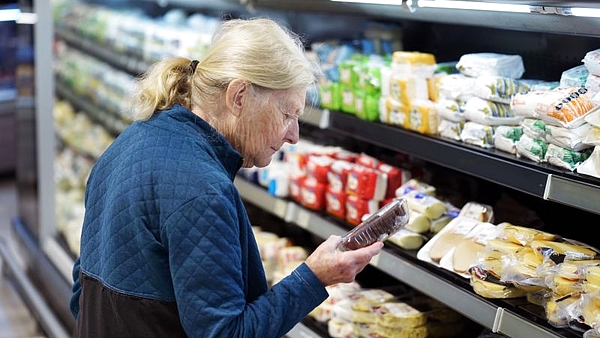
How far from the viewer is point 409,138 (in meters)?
2.52

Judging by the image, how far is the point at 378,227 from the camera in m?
1.99

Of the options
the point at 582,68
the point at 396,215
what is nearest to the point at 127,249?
the point at 396,215

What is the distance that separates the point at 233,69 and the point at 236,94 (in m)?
0.05

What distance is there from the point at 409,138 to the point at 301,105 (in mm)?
687

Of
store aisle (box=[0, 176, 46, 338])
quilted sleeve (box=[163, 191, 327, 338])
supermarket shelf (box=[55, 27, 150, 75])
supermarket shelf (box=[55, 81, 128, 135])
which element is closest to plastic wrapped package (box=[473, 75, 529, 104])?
quilted sleeve (box=[163, 191, 327, 338])

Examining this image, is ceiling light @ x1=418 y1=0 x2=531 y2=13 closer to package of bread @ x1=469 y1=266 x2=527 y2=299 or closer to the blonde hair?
the blonde hair

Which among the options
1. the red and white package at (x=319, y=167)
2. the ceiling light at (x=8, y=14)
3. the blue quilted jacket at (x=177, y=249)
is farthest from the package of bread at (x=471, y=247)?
the ceiling light at (x=8, y=14)

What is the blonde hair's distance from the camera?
5.94 feet

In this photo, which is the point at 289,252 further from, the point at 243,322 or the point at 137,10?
the point at 137,10

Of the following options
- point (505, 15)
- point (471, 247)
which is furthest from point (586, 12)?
point (471, 247)

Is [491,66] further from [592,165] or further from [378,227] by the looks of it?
[378,227]

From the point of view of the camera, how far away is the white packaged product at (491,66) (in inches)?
95.9

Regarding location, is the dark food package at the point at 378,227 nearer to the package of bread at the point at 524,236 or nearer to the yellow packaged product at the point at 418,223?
the package of bread at the point at 524,236

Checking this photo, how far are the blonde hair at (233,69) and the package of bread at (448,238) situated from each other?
75cm
